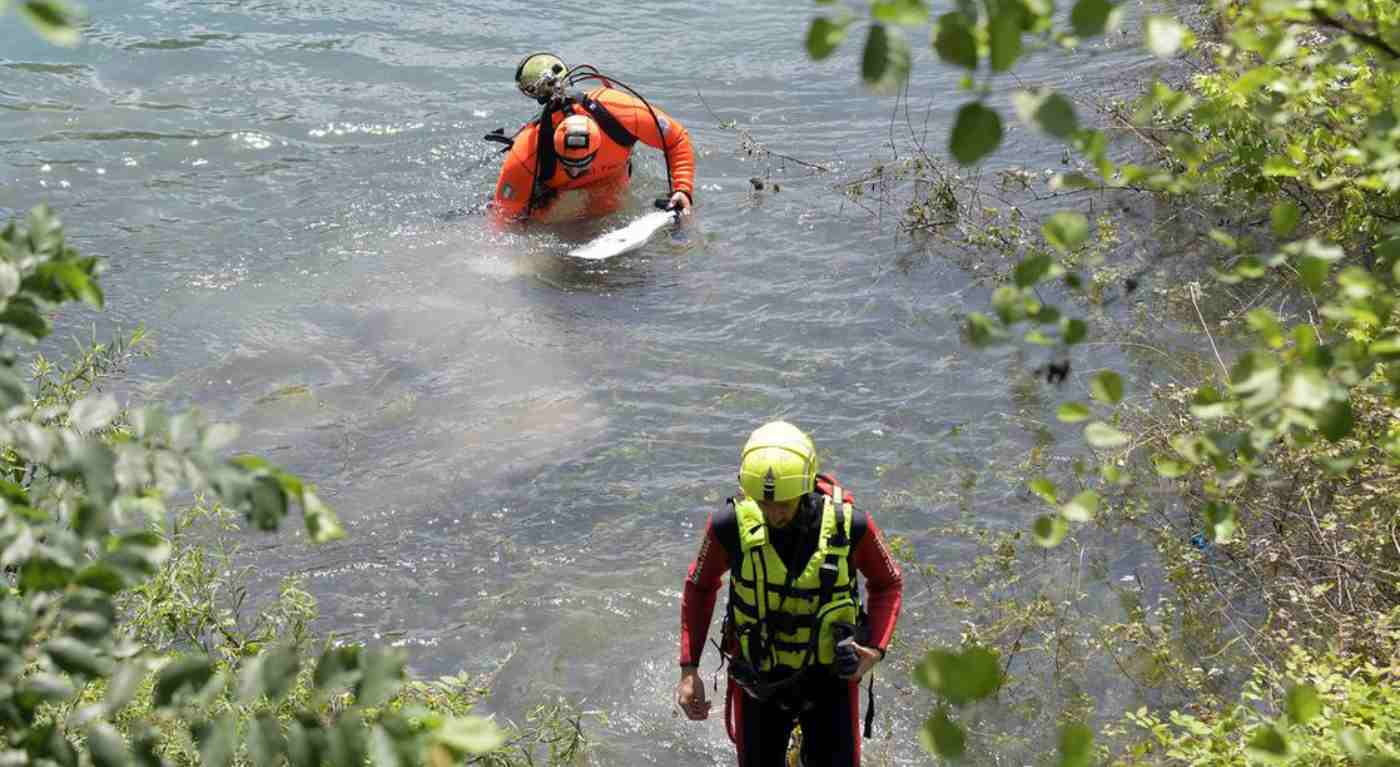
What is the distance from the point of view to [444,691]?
5.09m

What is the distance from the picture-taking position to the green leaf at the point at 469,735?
1.71 metres

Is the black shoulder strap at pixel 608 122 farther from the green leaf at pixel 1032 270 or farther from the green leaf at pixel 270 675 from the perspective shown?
the green leaf at pixel 270 675

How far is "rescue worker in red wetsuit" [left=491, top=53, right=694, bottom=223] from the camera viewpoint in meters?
10.2

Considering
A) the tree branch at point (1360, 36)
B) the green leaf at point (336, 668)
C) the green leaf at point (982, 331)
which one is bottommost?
the green leaf at point (336, 668)

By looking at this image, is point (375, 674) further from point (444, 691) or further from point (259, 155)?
point (259, 155)

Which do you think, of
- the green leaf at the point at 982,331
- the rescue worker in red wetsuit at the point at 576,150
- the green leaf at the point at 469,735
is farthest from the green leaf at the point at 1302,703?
the rescue worker in red wetsuit at the point at 576,150

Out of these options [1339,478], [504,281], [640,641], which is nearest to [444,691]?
[640,641]

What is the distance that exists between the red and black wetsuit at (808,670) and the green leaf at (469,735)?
301 cm

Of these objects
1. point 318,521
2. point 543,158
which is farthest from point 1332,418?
point 543,158

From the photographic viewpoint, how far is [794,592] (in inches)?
185

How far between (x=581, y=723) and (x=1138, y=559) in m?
2.81

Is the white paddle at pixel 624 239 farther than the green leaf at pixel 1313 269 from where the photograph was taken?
Yes

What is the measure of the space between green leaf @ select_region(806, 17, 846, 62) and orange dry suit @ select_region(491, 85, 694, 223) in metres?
8.58

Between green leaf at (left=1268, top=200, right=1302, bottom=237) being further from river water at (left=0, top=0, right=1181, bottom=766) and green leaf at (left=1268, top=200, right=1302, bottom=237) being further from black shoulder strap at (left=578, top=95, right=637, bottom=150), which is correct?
black shoulder strap at (left=578, top=95, right=637, bottom=150)
